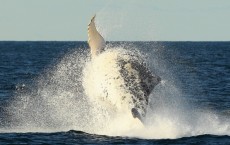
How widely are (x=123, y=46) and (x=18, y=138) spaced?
5.13 m

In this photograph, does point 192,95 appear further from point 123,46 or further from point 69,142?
point 69,142

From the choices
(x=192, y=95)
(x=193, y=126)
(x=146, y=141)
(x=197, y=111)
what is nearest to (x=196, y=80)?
(x=192, y=95)

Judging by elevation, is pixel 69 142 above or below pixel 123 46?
below

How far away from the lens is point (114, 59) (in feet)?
79.7

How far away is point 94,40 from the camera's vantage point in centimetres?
2522

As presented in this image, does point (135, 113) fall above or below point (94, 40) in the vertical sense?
below

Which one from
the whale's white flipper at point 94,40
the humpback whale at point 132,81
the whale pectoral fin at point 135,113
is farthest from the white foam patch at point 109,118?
the whale pectoral fin at point 135,113

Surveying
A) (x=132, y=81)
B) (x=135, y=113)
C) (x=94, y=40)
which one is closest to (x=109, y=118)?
(x=132, y=81)

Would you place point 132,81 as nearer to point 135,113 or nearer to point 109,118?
point 135,113
